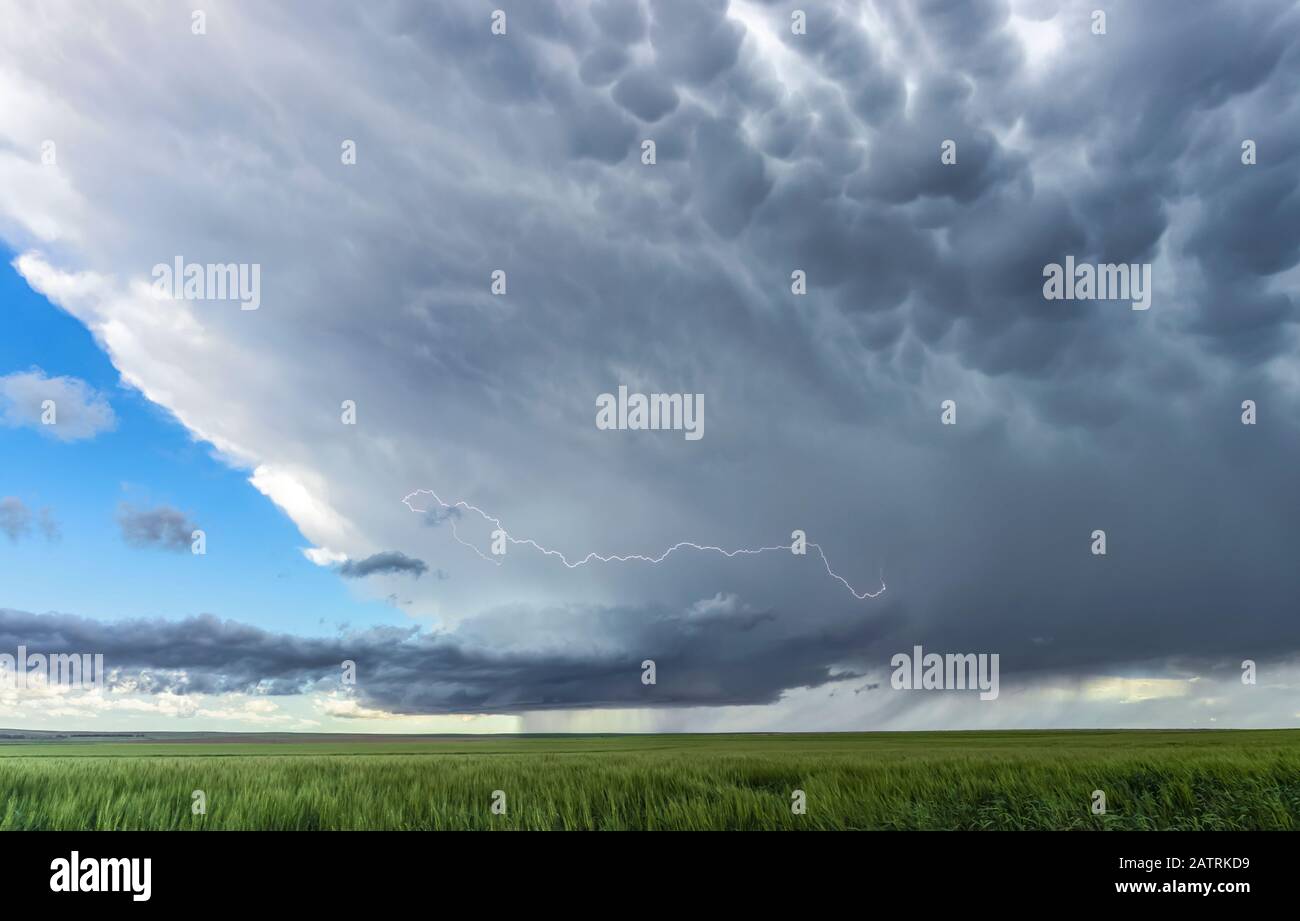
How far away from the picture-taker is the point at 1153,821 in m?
13.9

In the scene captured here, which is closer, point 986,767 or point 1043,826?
point 1043,826

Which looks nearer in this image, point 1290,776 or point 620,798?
point 620,798

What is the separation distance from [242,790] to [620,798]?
7969 millimetres

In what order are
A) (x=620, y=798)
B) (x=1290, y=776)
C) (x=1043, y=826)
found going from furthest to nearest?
(x=1290, y=776) → (x=620, y=798) → (x=1043, y=826)

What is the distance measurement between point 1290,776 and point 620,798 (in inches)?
548
